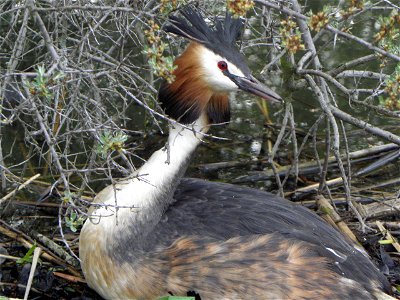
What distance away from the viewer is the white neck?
431cm

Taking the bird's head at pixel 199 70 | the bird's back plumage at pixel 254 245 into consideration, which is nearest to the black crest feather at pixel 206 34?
the bird's head at pixel 199 70

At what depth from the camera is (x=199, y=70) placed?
434 cm

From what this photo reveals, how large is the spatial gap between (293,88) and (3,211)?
6.91 feet

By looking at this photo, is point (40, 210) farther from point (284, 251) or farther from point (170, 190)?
point (284, 251)

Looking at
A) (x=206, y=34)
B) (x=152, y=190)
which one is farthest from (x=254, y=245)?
(x=206, y=34)

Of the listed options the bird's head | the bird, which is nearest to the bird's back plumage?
the bird

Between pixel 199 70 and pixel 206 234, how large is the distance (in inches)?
35.0

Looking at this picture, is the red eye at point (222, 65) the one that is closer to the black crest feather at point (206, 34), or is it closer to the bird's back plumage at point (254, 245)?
the black crest feather at point (206, 34)

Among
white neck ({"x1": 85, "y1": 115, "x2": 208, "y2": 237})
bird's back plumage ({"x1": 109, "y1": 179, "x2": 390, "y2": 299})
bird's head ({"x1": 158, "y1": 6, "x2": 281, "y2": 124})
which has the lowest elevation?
bird's back plumage ({"x1": 109, "y1": 179, "x2": 390, "y2": 299})

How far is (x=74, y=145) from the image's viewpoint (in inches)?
264

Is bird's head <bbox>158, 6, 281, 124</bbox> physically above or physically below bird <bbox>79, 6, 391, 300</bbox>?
above

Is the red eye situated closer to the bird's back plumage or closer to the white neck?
the white neck

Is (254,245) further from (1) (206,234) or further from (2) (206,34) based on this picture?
(2) (206,34)

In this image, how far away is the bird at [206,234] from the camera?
4.10 meters
